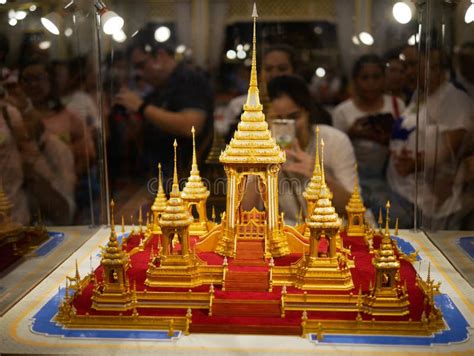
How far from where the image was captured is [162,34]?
1473 centimetres

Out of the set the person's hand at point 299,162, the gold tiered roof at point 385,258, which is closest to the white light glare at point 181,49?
the person's hand at point 299,162

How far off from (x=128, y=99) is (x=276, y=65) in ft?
11.2

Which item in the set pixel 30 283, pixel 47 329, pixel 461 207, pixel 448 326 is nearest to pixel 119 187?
pixel 30 283

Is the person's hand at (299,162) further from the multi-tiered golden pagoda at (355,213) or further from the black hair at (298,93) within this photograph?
the multi-tiered golden pagoda at (355,213)

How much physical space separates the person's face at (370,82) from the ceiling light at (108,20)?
17.4ft

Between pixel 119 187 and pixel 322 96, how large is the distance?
5117 mm

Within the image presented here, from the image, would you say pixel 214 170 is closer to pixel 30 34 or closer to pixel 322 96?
pixel 322 96

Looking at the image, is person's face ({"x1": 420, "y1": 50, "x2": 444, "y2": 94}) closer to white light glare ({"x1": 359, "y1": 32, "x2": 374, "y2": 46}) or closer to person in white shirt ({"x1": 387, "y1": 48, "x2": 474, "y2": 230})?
person in white shirt ({"x1": 387, "y1": 48, "x2": 474, "y2": 230})

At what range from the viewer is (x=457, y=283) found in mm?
11500

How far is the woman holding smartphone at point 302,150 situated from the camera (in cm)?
1473

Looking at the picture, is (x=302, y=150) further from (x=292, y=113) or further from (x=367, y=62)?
(x=367, y=62)

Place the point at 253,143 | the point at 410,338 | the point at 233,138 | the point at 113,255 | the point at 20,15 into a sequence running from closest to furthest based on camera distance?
the point at 410,338, the point at 113,255, the point at 20,15, the point at 253,143, the point at 233,138

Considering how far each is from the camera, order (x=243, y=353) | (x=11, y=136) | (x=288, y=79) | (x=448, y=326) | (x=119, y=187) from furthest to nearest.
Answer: (x=119, y=187), (x=288, y=79), (x=11, y=136), (x=448, y=326), (x=243, y=353)

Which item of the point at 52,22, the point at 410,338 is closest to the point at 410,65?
the point at 410,338
